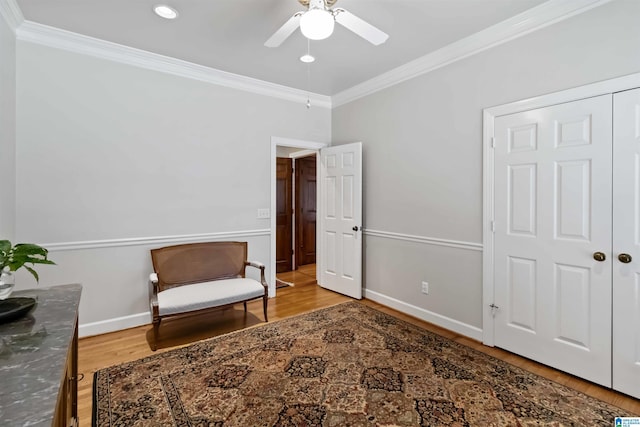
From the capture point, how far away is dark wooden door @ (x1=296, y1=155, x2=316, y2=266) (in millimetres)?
5973

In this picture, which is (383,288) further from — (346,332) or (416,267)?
(346,332)

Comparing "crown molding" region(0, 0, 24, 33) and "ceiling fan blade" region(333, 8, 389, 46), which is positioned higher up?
"crown molding" region(0, 0, 24, 33)

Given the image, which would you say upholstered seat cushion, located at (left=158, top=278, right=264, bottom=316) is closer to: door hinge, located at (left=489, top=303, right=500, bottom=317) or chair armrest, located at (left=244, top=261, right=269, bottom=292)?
chair armrest, located at (left=244, top=261, right=269, bottom=292)

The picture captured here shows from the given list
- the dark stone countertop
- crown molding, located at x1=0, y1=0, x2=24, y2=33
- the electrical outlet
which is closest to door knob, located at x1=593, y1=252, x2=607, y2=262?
the electrical outlet

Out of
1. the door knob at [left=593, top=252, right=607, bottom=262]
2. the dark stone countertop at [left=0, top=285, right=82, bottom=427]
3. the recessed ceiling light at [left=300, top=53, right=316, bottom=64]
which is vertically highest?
the recessed ceiling light at [left=300, top=53, right=316, bottom=64]

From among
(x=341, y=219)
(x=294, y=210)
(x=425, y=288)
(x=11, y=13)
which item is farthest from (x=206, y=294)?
(x=294, y=210)

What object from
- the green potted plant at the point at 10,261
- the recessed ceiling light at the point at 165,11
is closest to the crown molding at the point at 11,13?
the recessed ceiling light at the point at 165,11

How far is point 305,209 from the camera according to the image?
607cm

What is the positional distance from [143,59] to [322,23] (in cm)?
238

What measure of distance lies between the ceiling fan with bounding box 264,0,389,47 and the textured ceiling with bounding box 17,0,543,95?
0.42 m

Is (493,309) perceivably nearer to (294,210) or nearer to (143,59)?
(294,210)

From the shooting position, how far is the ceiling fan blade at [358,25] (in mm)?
1908

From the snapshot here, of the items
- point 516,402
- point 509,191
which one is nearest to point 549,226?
point 509,191

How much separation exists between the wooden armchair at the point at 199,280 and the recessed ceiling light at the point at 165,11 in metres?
2.13
